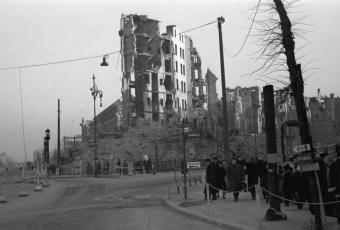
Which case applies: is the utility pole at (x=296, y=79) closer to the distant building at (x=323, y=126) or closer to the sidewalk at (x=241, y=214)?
the sidewalk at (x=241, y=214)

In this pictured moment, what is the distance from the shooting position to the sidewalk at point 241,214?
11258mm

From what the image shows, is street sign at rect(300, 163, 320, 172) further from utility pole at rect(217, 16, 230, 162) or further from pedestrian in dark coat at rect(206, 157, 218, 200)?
utility pole at rect(217, 16, 230, 162)

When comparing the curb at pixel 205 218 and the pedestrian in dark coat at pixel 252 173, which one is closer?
the curb at pixel 205 218

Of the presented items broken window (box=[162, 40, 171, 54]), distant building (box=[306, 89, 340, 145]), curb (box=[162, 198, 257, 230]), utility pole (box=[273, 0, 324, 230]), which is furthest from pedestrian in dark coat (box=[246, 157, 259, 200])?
broken window (box=[162, 40, 171, 54])

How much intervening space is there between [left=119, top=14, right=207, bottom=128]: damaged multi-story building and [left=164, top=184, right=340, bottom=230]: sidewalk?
71237mm

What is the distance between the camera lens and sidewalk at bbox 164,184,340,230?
11.3 meters

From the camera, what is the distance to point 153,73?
9312 centimetres

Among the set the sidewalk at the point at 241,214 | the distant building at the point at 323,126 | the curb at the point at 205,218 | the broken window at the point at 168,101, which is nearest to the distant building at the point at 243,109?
the distant building at the point at 323,126

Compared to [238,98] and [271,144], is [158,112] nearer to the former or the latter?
[238,98]

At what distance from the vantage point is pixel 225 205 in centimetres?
1681

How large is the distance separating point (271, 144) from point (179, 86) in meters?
85.2

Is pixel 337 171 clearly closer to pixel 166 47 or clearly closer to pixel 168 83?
pixel 168 83

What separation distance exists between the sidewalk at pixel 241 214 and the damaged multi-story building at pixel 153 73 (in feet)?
234

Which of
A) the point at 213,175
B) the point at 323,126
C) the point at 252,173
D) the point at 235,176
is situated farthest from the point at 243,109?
the point at 235,176
